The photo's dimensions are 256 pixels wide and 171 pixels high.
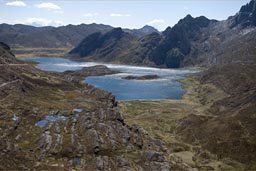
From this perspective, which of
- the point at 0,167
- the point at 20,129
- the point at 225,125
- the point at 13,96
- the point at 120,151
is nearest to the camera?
the point at 0,167

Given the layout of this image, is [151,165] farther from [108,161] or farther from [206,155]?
[206,155]

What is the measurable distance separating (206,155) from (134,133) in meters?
33.0

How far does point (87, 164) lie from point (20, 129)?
45565 mm

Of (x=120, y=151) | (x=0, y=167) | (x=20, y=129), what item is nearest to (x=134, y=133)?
(x=120, y=151)

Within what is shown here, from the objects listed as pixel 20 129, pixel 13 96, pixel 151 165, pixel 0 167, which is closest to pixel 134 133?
pixel 151 165

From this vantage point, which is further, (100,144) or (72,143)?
(100,144)

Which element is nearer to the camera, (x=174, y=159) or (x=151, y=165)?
(x=151, y=165)

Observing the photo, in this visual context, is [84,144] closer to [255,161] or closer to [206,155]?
[206,155]

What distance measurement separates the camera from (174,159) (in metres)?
130

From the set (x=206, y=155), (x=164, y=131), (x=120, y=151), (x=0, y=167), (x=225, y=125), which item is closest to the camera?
(x=0, y=167)

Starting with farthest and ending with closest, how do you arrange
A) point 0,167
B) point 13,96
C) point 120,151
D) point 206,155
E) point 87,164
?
point 13,96 → point 206,155 → point 120,151 → point 87,164 → point 0,167

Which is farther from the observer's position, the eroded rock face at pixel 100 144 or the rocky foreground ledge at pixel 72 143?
the eroded rock face at pixel 100 144

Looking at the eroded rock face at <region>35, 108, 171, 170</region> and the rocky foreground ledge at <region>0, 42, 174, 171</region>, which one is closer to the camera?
the rocky foreground ledge at <region>0, 42, 174, 171</region>

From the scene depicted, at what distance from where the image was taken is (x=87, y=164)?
11456cm
